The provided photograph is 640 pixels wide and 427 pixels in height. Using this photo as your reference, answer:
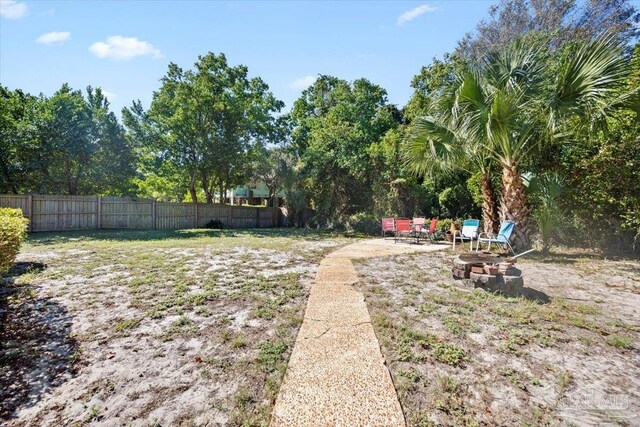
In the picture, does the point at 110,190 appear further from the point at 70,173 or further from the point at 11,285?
the point at 11,285

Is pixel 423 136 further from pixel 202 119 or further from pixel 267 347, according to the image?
pixel 202 119

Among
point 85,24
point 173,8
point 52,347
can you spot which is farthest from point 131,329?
point 173,8

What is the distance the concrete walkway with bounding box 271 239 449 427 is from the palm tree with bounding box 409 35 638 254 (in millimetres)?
5522

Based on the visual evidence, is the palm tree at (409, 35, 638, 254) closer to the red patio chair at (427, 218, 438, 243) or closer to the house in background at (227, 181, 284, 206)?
the red patio chair at (427, 218, 438, 243)

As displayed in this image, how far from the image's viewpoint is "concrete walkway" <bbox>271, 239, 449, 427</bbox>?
2131 millimetres

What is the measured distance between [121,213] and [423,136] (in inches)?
659

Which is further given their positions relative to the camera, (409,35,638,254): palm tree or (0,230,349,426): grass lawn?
(409,35,638,254): palm tree

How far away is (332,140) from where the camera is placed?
17.0 meters

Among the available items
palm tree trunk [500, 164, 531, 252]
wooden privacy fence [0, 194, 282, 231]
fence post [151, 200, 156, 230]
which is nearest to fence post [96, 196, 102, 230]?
wooden privacy fence [0, 194, 282, 231]

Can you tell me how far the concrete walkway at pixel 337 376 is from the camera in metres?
2.13

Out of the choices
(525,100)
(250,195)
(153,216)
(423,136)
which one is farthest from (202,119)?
(525,100)

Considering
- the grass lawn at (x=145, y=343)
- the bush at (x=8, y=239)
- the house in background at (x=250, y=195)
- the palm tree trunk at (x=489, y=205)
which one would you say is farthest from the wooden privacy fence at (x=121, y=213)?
the palm tree trunk at (x=489, y=205)

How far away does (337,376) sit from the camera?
2590 mm

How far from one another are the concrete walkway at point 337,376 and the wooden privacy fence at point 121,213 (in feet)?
54.8
